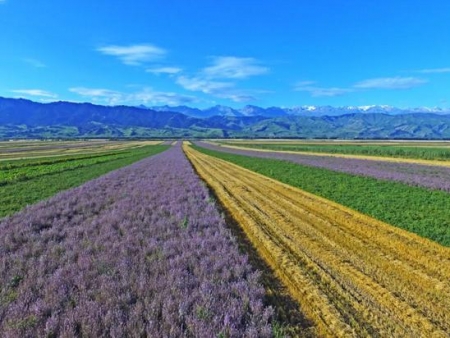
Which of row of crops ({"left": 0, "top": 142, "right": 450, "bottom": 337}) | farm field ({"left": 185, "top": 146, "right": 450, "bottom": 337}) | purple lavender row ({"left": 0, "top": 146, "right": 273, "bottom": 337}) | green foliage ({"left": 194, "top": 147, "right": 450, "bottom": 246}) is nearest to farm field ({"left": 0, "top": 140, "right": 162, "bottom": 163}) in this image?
row of crops ({"left": 0, "top": 142, "right": 450, "bottom": 337})

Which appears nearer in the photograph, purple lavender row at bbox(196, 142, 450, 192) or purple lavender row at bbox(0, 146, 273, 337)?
purple lavender row at bbox(0, 146, 273, 337)

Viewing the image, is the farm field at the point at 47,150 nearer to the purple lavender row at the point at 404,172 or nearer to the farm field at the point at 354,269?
the purple lavender row at the point at 404,172

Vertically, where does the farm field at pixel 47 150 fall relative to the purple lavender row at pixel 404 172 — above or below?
below

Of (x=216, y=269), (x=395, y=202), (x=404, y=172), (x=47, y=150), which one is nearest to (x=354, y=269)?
(x=216, y=269)

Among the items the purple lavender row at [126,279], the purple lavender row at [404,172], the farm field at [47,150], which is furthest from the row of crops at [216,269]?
the farm field at [47,150]

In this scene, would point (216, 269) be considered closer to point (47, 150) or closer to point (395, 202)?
point (395, 202)

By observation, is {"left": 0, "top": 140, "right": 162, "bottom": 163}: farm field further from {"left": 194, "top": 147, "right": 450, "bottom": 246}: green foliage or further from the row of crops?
{"left": 194, "top": 147, "right": 450, "bottom": 246}: green foliage

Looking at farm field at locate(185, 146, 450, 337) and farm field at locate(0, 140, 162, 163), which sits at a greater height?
farm field at locate(185, 146, 450, 337)
